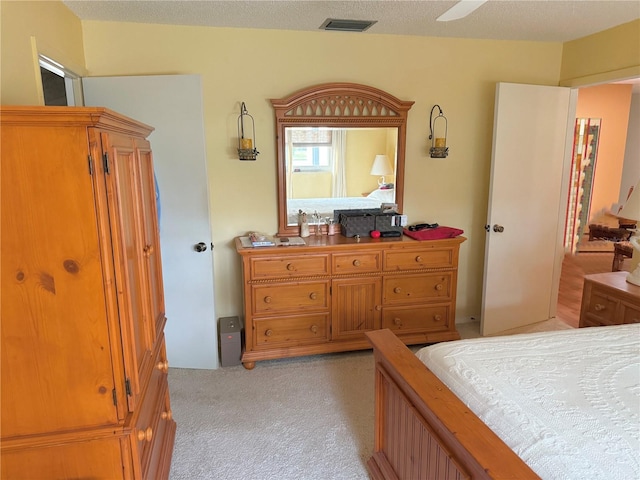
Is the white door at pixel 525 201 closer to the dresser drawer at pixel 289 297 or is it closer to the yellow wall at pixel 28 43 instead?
the dresser drawer at pixel 289 297

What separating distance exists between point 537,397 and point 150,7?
2779 millimetres

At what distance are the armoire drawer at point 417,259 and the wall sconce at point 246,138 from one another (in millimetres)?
1190

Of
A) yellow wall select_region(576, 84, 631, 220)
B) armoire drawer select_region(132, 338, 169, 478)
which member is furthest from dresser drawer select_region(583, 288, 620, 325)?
yellow wall select_region(576, 84, 631, 220)

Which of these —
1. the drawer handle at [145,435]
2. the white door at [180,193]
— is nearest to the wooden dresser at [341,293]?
the white door at [180,193]

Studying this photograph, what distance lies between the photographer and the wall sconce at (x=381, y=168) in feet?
10.8

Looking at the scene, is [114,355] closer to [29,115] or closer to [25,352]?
[25,352]

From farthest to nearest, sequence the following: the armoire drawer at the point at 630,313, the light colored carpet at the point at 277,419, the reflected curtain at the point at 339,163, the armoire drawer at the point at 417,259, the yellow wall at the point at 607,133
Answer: the yellow wall at the point at 607,133 → the reflected curtain at the point at 339,163 → the armoire drawer at the point at 417,259 → the armoire drawer at the point at 630,313 → the light colored carpet at the point at 277,419

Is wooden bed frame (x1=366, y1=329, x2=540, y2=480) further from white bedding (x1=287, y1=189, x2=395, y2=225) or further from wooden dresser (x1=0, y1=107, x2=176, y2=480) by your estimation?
white bedding (x1=287, y1=189, x2=395, y2=225)

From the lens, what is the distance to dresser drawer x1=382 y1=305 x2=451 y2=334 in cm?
312

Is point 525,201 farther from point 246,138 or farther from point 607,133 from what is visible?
point 607,133

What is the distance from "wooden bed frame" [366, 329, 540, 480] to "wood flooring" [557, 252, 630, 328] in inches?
103

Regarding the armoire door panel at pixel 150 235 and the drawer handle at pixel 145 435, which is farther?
the armoire door panel at pixel 150 235

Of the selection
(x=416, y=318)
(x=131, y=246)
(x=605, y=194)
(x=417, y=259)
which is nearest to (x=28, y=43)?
(x=131, y=246)

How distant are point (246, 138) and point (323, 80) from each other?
0.71 meters
